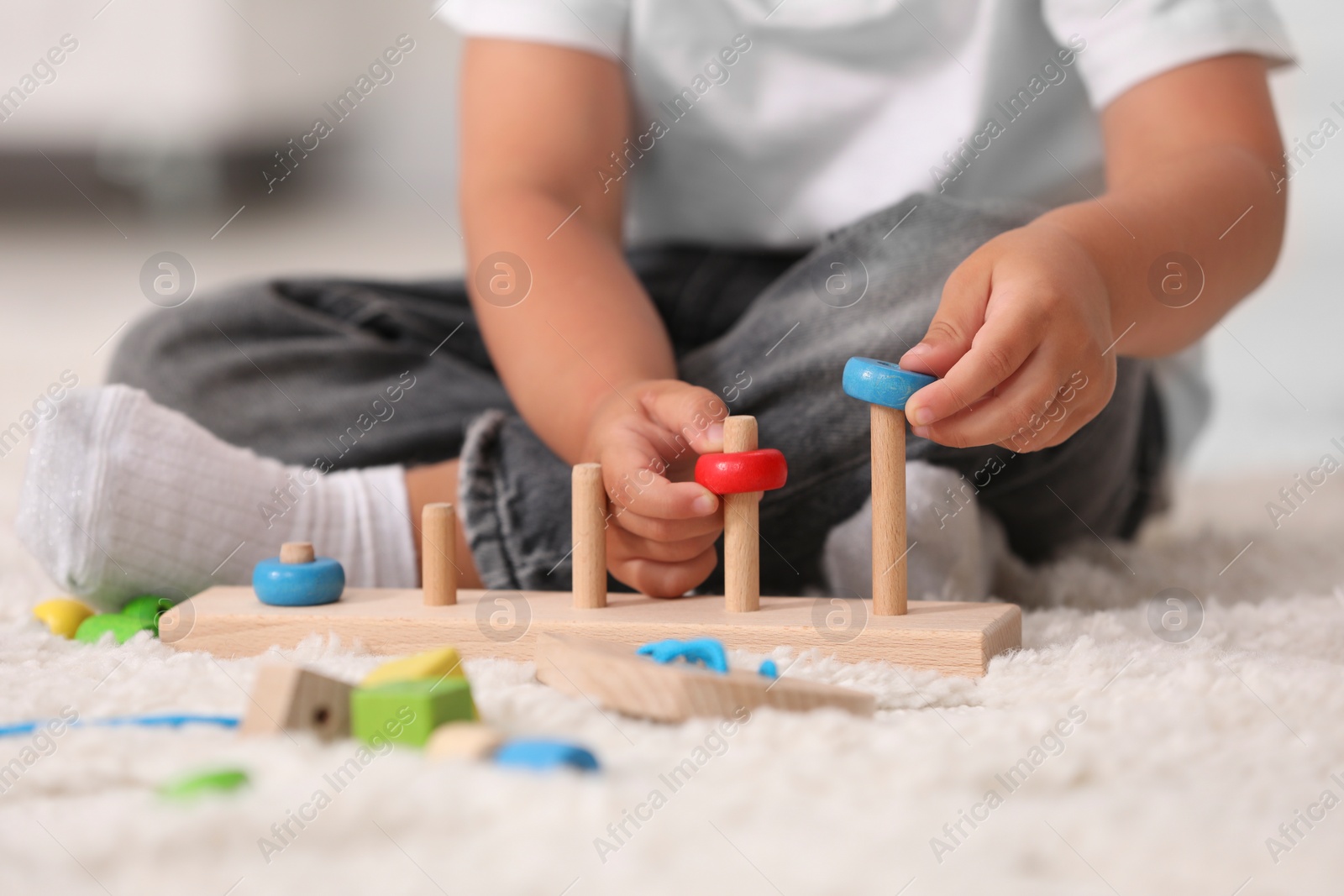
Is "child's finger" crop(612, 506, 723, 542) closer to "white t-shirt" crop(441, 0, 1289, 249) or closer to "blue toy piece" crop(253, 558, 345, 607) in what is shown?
"blue toy piece" crop(253, 558, 345, 607)

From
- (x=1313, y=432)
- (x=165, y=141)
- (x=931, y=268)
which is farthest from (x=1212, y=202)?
(x=165, y=141)

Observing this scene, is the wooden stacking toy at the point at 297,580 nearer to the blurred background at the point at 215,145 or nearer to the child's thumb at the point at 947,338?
the child's thumb at the point at 947,338

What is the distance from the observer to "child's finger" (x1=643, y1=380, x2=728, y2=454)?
0.58m

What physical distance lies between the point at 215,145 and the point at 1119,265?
2860 millimetres

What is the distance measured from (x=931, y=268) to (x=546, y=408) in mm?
251

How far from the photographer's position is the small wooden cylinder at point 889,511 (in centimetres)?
53

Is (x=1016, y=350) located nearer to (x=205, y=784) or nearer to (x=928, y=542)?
(x=928, y=542)

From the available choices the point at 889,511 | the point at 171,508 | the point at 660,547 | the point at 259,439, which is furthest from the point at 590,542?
the point at 259,439

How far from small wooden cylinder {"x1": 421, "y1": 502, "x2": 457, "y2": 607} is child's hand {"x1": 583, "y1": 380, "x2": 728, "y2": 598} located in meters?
0.09

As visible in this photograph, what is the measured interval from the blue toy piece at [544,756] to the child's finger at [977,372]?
0.22 meters

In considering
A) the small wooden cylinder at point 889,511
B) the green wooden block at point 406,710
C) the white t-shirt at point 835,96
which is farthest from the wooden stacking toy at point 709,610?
the white t-shirt at point 835,96

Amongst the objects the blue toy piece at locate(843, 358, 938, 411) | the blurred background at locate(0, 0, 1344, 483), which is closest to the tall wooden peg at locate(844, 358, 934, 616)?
the blue toy piece at locate(843, 358, 938, 411)

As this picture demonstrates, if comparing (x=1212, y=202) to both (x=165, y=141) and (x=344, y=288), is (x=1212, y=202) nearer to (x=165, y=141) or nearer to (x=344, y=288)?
(x=344, y=288)

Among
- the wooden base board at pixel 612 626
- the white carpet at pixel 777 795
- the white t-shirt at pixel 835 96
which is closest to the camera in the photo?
the white carpet at pixel 777 795
